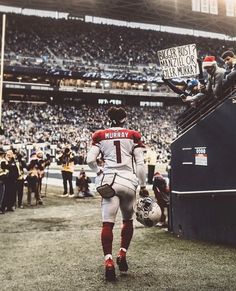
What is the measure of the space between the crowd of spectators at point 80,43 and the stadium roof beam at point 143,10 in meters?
1.79

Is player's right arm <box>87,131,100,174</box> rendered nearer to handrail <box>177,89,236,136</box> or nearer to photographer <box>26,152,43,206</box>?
handrail <box>177,89,236,136</box>

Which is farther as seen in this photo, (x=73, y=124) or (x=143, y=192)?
(x=73, y=124)

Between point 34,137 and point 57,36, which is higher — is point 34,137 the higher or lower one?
the lower one

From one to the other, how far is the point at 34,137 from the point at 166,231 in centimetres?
2949

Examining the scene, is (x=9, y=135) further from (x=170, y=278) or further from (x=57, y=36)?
(x=170, y=278)

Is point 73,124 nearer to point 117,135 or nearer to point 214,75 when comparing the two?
point 214,75

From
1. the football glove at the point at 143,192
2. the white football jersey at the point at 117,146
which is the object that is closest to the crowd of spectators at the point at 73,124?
the football glove at the point at 143,192

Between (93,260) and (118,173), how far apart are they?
130 centimetres

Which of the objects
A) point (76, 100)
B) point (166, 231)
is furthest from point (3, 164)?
point (76, 100)

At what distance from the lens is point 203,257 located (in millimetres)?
4758

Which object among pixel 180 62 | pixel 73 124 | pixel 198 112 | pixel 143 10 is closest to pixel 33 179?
pixel 180 62

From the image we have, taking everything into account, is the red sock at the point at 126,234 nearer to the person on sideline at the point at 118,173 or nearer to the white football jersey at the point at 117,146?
the person on sideline at the point at 118,173

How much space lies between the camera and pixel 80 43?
154ft

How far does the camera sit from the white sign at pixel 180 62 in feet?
21.0
